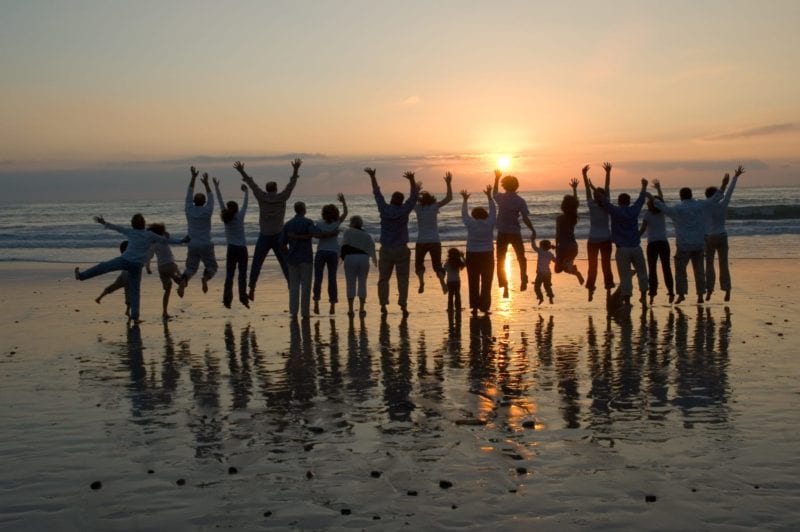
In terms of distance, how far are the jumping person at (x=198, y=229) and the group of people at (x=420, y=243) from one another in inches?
0.8

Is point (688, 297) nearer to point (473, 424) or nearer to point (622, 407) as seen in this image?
point (622, 407)

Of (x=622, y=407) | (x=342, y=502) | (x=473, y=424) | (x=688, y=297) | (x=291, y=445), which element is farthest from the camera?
(x=688, y=297)

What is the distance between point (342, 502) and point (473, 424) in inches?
82.1

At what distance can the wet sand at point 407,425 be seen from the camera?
228 inches

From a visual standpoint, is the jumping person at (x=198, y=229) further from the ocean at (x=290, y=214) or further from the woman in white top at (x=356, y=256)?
the ocean at (x=290, y=214)

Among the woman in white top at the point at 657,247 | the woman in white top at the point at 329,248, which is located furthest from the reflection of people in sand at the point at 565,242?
the woman in white top at the point at 329,248

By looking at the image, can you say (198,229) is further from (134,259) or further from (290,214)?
(290,214)

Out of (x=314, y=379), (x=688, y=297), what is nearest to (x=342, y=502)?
(x=314, y=379)

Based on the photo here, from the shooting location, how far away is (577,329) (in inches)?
521

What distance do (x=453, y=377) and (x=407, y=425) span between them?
2.11 m

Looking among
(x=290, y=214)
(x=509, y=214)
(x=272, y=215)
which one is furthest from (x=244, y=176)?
(x=290, y=214)

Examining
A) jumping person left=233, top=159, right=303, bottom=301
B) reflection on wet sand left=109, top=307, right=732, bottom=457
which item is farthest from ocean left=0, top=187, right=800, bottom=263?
reflection on wet sand left=109, top=307, right=732, bottom=457

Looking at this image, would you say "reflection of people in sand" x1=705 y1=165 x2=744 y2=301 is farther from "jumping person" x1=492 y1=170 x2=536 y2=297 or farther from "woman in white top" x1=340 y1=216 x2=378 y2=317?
"woman in white top" x1=340 y1=216 x2=378 y2=317

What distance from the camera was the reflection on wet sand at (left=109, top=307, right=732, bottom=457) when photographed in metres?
8.00
